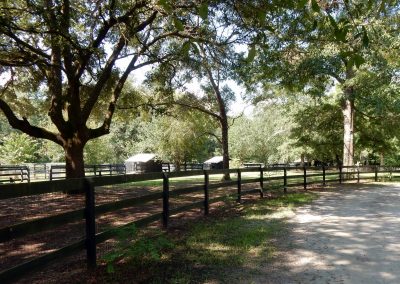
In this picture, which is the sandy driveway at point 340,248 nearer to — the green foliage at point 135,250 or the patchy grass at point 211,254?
the patchy grass at point 211,254

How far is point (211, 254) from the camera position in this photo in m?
6.23

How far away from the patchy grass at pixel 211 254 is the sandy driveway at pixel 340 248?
0.36 meters

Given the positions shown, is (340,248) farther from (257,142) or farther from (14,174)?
(257,142)

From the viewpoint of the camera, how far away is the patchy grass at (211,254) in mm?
5113

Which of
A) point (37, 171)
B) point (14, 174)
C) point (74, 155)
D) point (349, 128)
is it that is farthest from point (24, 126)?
point (349, 128)

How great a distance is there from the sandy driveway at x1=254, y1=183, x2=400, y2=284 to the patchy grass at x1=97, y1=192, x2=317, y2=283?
1.17 feet

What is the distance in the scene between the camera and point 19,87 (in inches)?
827

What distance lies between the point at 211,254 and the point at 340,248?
2.19 metres

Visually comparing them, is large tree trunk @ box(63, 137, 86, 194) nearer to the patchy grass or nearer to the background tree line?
the background tree line

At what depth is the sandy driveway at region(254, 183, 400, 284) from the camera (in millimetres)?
5176

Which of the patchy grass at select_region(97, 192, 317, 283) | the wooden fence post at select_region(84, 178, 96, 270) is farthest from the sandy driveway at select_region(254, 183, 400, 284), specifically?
the wooden fence post at select_region(84, 178, 96, 270)

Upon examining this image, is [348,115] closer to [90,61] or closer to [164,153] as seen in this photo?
[90,61]

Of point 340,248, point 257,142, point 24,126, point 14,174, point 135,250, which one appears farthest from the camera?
point 257,142

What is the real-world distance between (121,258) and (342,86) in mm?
21724
